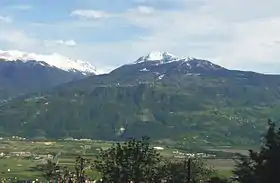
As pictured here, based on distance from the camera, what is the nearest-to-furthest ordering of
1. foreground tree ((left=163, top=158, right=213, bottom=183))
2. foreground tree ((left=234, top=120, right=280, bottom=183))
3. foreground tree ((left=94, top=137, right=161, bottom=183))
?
1. foreground tree ((left=234, top=120, right=280, bottom=183))
2. foreground tree ((left=94, top=137, right=161, bottom=183))
3. foreground tree ((left=163, top=158, right=213, bottom=183))

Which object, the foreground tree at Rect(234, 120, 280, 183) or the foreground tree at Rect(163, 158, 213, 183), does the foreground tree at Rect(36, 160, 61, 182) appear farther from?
the foreground tree at Rect(234, 120, 280, 183)

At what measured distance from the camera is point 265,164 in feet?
217

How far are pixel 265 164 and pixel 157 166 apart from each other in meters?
32.4

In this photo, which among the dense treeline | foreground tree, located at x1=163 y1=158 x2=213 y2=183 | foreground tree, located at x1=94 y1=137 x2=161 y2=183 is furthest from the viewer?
foreground tree, located at x1=163 y1=158 x2=213 y2=183

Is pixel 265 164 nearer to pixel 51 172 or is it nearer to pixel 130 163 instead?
pixel 130 163

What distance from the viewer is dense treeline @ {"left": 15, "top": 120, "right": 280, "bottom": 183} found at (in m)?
65.6

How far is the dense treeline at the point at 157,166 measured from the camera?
65562 mm

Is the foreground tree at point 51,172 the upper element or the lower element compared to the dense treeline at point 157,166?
lower

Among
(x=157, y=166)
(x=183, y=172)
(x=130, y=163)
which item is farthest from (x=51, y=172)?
(x=130, y=163)

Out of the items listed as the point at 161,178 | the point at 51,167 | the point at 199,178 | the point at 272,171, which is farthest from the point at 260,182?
the point at 51,167

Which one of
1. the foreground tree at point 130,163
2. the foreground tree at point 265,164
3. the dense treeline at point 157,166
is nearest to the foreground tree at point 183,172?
the dense treeline at point 157,166

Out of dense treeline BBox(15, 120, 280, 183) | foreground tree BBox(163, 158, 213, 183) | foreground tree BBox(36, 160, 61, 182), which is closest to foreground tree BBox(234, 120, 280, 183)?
dense treeline BBox(15, 120, 280, 183)

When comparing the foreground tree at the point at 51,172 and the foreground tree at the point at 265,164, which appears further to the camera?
the foreground tree at the point at 51,172

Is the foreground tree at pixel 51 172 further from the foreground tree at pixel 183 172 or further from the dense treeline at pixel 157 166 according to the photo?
the foreground tree at pixel 183 172
